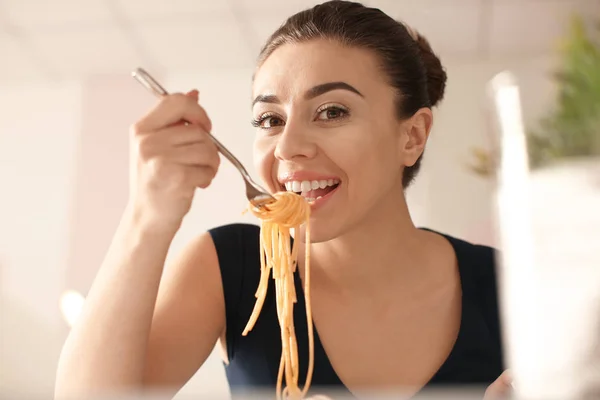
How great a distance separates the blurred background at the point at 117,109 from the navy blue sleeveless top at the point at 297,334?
4.63ft

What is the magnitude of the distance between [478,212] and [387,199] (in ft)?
5.43

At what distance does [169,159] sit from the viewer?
2.82 ft

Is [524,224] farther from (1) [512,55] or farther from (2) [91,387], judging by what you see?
(1) [512,55]

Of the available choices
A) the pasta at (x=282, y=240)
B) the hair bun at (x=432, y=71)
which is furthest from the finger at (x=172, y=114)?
the hair bun at (x=432, y=71)

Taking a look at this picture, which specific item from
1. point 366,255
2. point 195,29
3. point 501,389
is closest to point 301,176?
point 366,255

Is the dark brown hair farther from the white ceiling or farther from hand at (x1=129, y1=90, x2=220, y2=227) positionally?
the white ceiling

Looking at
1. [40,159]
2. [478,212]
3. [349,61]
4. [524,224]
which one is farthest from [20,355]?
[524,224]

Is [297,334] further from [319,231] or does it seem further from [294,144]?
[294,144]

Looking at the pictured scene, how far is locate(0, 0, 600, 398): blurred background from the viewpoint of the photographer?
277cm

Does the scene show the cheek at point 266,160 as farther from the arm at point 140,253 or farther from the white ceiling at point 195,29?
the white ceiling at point 195,29

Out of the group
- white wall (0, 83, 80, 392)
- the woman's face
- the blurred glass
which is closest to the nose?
the woman's face

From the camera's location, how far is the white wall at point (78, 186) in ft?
9.10

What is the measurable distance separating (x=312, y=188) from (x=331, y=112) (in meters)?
0.14

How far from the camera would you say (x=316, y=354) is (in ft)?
3.62
